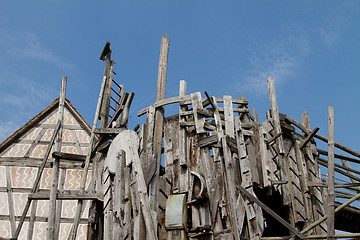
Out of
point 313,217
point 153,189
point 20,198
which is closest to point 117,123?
point 153,189

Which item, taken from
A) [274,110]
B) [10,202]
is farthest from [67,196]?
[274,110]

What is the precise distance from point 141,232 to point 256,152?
15.0 ft

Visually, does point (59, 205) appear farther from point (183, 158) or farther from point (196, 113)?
point (196, 113)

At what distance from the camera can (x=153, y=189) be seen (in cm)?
1056

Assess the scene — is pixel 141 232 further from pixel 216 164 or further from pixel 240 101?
pixel 240 101

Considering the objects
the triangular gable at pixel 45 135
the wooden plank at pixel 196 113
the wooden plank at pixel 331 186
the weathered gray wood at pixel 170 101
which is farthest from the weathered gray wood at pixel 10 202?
the wooden plank at pixel 331 186

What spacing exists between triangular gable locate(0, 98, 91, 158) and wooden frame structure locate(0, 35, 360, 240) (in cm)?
235

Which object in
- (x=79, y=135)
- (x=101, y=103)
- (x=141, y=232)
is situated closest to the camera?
(x=141, y=232)

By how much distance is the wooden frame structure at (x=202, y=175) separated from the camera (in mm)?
8547

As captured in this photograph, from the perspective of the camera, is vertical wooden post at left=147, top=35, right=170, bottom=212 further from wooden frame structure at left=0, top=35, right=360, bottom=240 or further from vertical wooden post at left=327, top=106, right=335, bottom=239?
vertical wooden post at left=327, top=106, right=335, bottom=239

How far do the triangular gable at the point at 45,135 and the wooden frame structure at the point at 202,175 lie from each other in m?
2.35

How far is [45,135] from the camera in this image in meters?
15.1

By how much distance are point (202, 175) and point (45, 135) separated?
699 centimetres

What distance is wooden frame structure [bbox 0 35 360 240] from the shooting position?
28.0 ft
